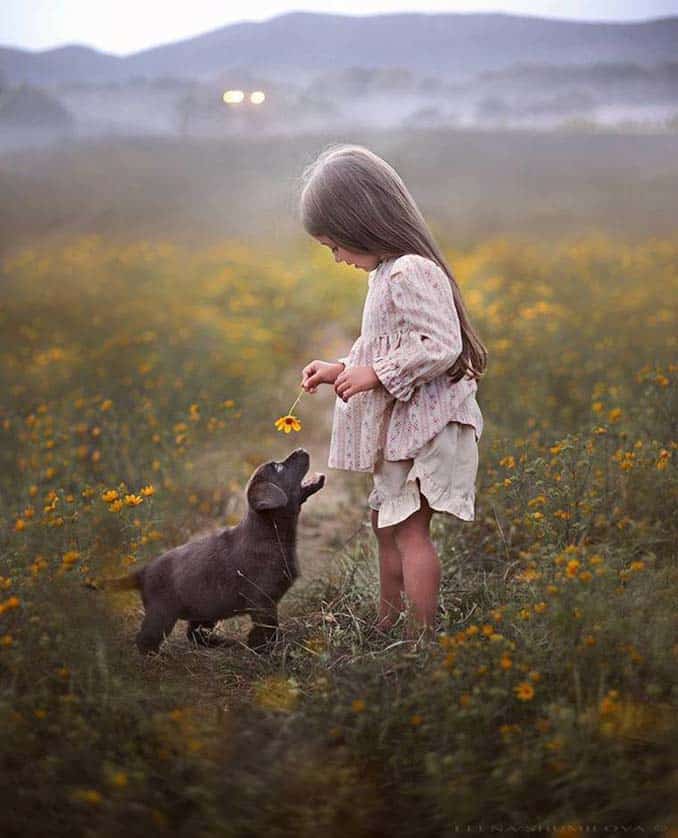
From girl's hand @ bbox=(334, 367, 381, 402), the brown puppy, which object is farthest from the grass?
girl's hand @ bbox=(334, 367, 381, 402)

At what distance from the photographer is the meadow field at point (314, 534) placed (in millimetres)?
1963

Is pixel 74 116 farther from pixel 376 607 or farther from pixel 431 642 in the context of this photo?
pixel 431 642

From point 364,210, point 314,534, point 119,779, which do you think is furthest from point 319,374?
point 314,534

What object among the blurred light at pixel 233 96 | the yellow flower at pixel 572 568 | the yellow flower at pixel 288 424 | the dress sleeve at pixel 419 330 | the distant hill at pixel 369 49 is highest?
the distant hill at pixel 369 49

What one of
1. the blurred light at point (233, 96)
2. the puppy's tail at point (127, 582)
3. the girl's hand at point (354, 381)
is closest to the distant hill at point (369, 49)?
the blurred light at point (233, 96)

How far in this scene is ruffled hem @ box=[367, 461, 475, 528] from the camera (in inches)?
107

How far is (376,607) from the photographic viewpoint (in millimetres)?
3225

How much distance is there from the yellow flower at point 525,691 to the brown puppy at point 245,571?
3.26 feet

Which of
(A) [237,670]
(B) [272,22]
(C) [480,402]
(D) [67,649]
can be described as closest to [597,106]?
(B) [272,22]

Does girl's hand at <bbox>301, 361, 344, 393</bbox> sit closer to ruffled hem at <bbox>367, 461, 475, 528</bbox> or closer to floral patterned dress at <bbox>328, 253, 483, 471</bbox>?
floral patterned dress at <bbox>328, 253, 483, 471</bbox>

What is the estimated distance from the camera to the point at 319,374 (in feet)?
8.93

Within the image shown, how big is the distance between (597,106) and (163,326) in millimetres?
4166

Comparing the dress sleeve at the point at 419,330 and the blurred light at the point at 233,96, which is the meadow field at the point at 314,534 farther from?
the dress sleeve at the point at 419,330

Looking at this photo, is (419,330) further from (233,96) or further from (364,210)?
(233,96)
